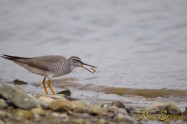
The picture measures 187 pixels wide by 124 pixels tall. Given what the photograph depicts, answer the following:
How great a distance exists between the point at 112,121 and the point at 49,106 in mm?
1117

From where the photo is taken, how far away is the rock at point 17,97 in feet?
23.2

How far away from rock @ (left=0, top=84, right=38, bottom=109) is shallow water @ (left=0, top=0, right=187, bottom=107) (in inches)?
152

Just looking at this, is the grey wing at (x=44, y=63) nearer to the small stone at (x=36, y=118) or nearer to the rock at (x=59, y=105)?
the rock at (x=59, y=105)

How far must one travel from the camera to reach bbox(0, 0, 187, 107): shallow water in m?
12.5

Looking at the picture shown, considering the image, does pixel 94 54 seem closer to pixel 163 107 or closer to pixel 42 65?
pixel 42 65

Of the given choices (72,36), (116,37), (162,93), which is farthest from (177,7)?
(162,93)

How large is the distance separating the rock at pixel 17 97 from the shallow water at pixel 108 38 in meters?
3.86

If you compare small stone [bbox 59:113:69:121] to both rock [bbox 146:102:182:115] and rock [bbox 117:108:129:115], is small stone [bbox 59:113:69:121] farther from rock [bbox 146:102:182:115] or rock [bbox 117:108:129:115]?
rock [bbox 146:102:182:115]

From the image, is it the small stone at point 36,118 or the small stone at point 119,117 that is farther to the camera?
the small stone at point 119,117

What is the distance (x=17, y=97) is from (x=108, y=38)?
951 cm

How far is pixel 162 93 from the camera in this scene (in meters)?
11.0

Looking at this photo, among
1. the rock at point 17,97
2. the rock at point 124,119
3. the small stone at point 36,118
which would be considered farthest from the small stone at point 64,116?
the rock at point 124,119

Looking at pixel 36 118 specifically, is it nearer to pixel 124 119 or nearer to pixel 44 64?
pixel 124 119

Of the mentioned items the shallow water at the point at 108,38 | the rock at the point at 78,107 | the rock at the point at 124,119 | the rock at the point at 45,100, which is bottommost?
the rock at the point at 124,119
